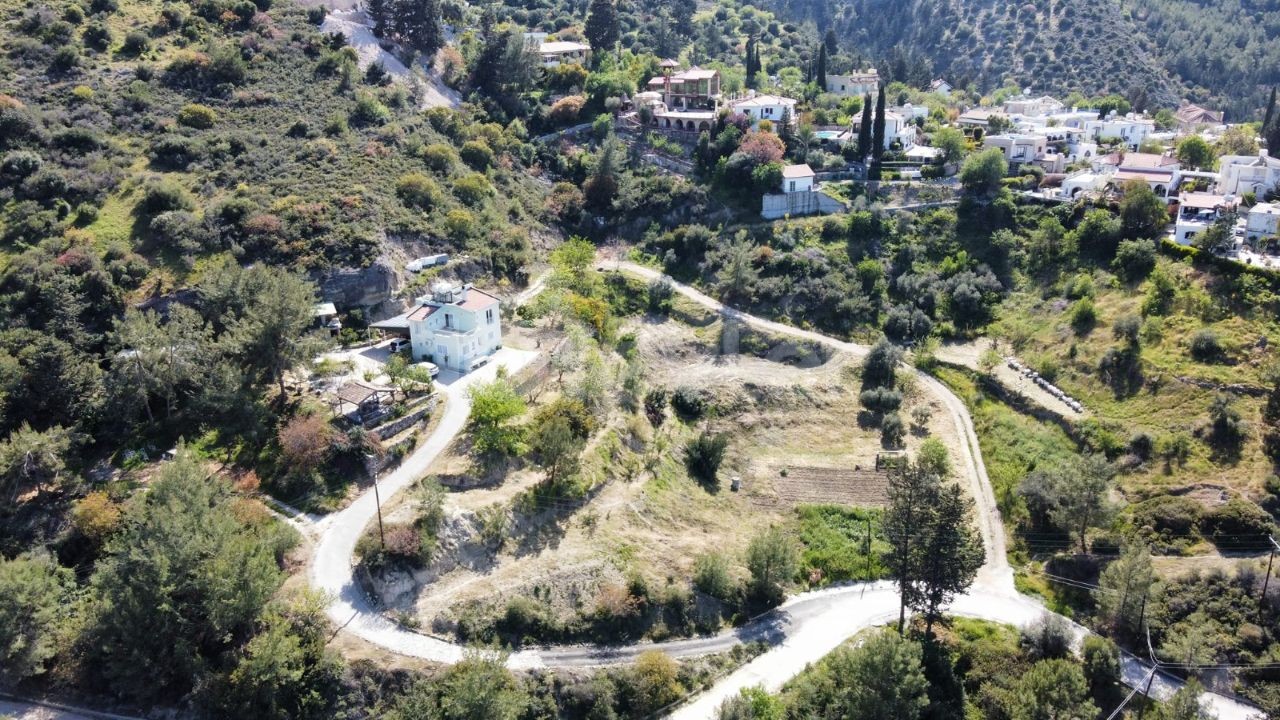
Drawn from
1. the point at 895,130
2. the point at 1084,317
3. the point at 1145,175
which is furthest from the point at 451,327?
the point at 1145,175

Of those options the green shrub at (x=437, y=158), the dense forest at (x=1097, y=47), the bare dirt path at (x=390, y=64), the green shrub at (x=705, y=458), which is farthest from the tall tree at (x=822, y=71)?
the green shrub at (x=705, y=458)

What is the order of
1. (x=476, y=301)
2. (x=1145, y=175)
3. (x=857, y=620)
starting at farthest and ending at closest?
1. (x=1145, y=175)
2. (x=476, y=301)
3. (x=857, y=620)

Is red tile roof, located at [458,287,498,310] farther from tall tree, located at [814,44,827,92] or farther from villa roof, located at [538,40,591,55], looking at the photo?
tall tree, located at [814,44,827,92]

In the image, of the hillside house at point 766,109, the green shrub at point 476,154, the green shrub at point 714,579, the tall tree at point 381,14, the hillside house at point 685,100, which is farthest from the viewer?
the tall tree at point 381,14

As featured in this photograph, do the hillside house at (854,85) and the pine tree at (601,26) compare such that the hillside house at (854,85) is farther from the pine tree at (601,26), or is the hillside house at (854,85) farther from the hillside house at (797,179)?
the hillside house at (797,179)

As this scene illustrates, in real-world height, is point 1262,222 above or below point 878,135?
below

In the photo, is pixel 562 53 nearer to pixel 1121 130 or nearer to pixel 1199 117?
pixel 1121 130
